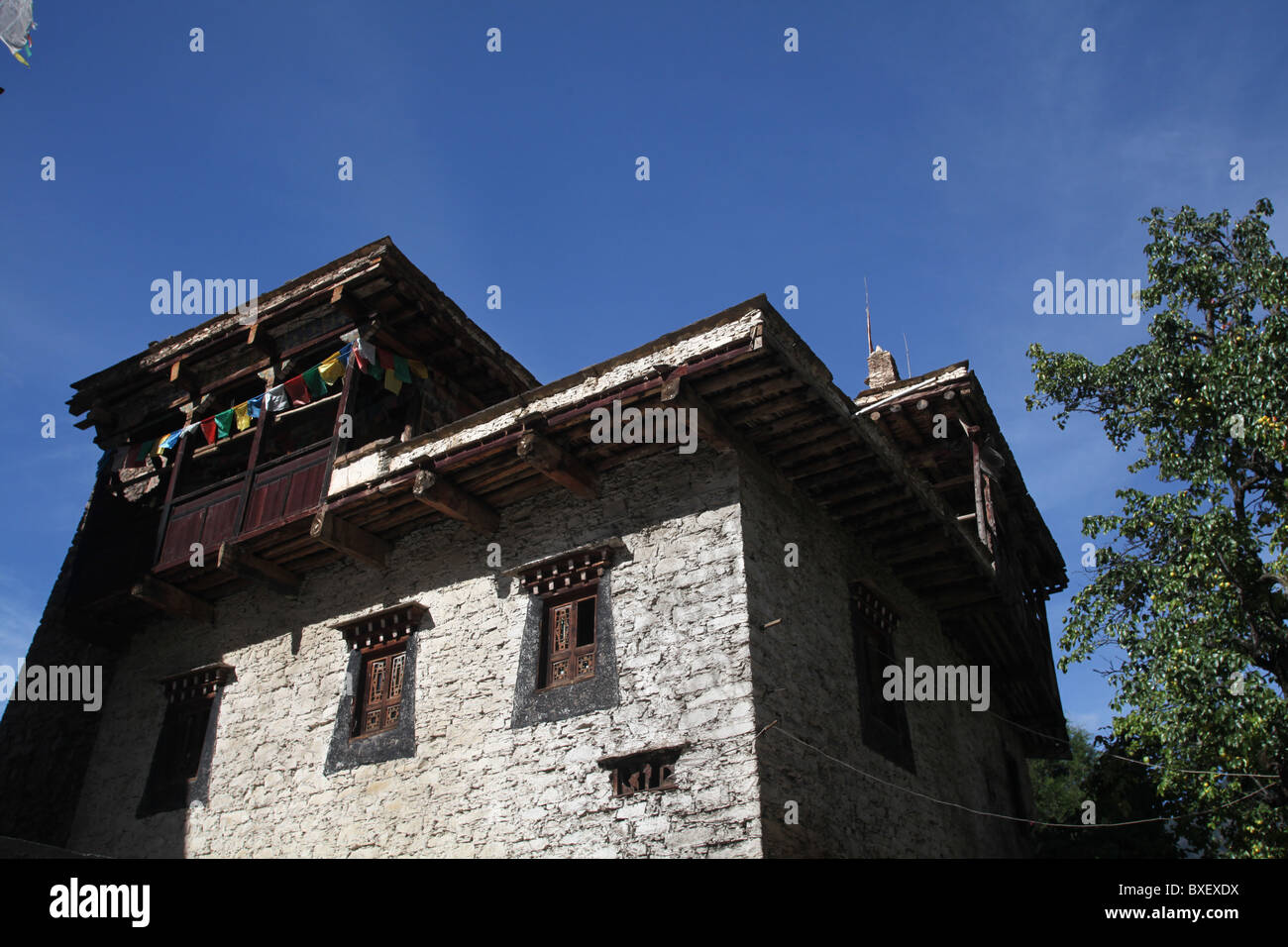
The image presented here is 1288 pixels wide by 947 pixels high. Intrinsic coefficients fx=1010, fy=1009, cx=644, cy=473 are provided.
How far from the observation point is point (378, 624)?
36.8 ft

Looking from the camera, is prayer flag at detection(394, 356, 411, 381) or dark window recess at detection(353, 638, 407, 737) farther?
prayer flag at detection(394, 356, 411, 381)

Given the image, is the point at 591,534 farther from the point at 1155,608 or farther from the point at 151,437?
the point at 151,437

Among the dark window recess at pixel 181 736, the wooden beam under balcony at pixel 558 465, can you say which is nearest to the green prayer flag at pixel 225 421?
the dark window recess at pixel 181 736

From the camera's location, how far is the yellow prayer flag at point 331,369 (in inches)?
503

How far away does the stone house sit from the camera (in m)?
9.05

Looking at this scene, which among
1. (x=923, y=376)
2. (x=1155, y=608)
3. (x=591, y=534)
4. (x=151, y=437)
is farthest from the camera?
(x=151, y=437)

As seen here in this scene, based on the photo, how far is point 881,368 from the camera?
52.6ft

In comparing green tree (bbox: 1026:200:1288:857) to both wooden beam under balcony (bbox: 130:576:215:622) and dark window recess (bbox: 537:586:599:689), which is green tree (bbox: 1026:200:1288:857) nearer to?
dark window recess (bbox: 537:586:599:689)

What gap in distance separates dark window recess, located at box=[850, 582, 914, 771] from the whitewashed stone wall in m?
2.28

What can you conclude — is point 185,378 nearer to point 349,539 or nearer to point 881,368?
point 349,539

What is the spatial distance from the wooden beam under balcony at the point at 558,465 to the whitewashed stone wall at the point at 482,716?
0.18 m

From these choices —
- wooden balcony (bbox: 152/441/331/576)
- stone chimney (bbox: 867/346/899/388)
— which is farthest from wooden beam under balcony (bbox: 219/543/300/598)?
stone chimney (bbox: 867/346/899/388)
